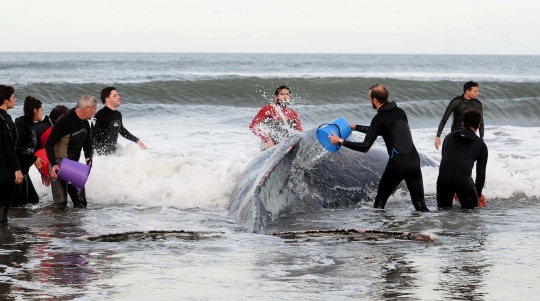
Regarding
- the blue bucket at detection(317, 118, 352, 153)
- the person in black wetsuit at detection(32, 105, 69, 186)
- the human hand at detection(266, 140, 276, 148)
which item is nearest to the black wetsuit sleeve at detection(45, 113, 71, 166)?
the person in black wetsuit at detection(32, 105, 69, 186)

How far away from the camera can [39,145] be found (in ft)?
34.7

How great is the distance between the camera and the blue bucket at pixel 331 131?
9125 mm

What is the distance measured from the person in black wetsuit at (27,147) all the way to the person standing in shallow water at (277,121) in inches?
126

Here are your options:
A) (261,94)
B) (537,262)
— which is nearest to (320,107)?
(261,94)

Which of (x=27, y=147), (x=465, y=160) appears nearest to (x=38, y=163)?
(x=27, y=147)

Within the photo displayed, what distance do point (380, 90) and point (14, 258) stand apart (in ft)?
14.6

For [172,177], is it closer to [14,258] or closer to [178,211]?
[178,211]

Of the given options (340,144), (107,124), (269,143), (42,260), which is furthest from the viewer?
(107,124)

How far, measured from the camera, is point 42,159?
10.4m

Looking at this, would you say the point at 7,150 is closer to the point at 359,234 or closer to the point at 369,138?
the point at 359,234

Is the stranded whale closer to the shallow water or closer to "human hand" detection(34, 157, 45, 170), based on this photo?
the shallow water

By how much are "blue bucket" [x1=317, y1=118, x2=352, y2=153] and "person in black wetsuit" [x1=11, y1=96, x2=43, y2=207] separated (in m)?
3.56

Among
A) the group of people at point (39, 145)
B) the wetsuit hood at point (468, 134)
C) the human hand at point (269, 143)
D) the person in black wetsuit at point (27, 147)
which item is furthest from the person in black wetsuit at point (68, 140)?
the wetsuit hood at point (468, 134)

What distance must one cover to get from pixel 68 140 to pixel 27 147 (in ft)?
1.66
